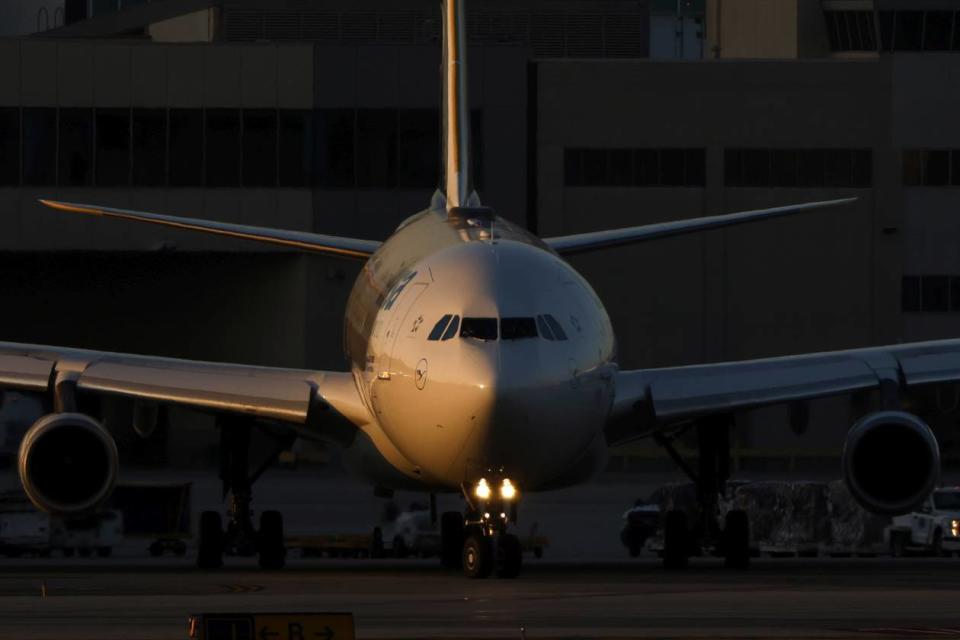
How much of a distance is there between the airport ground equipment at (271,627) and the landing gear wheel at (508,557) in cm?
956

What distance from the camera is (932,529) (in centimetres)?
4288

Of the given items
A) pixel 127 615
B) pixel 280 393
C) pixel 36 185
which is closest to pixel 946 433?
pixel 36 185

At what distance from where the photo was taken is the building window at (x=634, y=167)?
65.1m

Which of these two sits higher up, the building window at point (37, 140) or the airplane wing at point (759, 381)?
the building window at point (37, 140)

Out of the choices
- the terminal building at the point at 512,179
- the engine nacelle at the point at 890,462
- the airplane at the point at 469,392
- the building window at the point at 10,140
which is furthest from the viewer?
the building window at the point at 10,140

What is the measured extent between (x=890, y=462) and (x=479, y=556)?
6124 millimetres

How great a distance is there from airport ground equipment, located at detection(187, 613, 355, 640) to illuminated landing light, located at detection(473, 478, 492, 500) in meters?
9.73

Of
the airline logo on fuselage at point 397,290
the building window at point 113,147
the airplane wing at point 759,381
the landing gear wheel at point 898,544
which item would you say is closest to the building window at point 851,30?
the building window at point 113,147

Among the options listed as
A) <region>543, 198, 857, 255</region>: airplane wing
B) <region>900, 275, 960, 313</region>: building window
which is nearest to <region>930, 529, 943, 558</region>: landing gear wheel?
<region>543, 198, 857, 255</region>: airplane wing

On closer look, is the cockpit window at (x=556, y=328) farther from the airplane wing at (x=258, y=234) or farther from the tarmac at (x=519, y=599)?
the airplane wing at (x=258, y=234)

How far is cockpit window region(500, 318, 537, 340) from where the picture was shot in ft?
78.7

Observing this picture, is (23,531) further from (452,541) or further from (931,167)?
(931,167)

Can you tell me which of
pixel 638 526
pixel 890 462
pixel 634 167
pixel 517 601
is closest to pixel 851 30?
pixel 634 167

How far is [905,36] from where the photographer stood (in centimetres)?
6762
